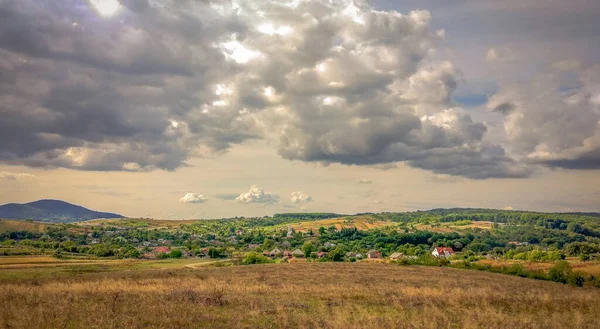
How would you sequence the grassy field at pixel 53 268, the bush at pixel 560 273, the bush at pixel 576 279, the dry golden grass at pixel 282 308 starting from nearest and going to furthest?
the dry golden grass at pixel 282 308
the bush at pixel 576 279
the grassy field at pixel 53 268
the bush at pixel 560 273

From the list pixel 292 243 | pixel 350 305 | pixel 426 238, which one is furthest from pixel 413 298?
pixel 426 238

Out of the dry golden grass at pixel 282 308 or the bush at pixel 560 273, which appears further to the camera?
the bush at pixel 560 273

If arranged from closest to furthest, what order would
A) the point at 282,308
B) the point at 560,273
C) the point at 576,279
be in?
1. the point at 282,308
2. the point at 576,279
3. the point at 560,273

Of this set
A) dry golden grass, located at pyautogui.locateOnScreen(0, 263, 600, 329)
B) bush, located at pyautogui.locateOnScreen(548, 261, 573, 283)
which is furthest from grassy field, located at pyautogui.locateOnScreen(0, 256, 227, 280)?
bush, located at pyautogui.locateOnScreen(548, 261, 573, 283)

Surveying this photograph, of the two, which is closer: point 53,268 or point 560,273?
point 560,273

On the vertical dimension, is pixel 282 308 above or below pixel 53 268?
above

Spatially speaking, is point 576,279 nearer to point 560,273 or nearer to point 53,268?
point 560,273

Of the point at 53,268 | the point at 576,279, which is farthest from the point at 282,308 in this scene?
the point at 53,268

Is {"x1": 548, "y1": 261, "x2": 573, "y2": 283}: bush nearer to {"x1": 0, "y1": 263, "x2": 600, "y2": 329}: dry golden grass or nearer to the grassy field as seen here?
{"x1": 0, "y1": 263, "x2": 600, "y2": 329}: dry golden grass

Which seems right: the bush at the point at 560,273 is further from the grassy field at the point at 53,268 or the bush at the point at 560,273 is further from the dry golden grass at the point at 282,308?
the grassy field at the point at 53,268

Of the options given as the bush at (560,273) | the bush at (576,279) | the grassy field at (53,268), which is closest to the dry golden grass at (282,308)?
the grassy field at (53,268)

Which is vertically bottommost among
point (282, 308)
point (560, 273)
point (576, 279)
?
point (576, 279)

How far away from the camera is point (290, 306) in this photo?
19172 millimetres

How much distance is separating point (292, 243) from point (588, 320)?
16228 cm
